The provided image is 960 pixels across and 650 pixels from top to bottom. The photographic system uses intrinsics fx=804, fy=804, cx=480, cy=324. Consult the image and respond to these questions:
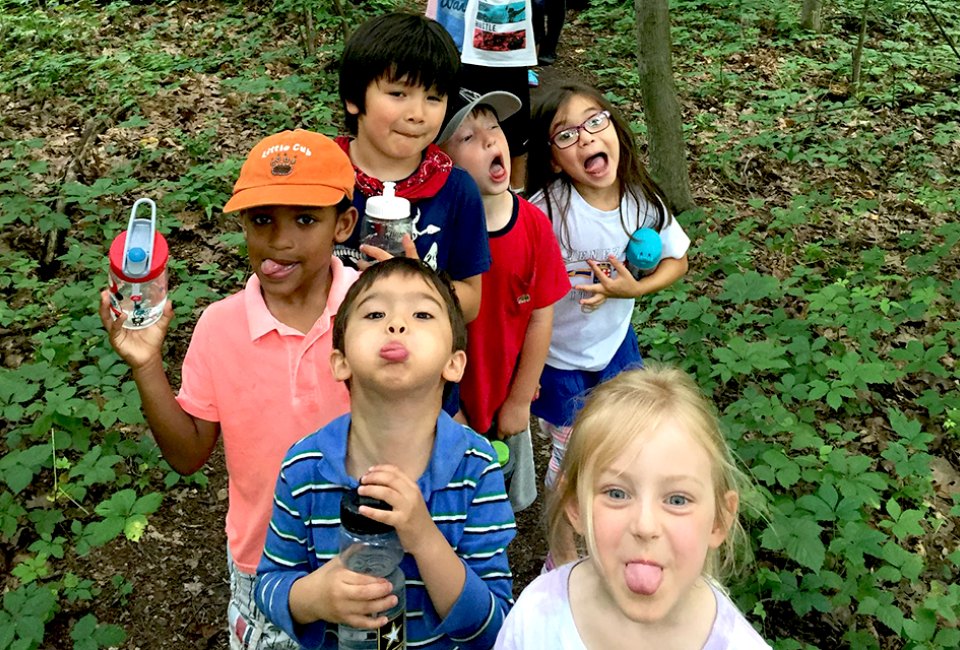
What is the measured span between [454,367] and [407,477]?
0.99 ft

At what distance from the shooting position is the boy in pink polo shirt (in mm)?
2012

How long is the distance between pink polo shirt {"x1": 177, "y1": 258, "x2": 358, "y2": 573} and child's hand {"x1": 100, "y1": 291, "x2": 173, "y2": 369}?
110 mm

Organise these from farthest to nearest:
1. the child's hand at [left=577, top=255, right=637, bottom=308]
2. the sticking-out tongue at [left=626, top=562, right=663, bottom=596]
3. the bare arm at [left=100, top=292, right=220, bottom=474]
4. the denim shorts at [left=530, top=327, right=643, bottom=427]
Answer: the denim shorts at [left=530, top=327, right=643, bottom=427] → the child's hand at [left=577, top=255, right=637, bottom=308] → the bare arm at [left=100, top=292, right=220, bottom=474] → the sticking-out tongue at [left=626, top=562, right=663, bottom=596]

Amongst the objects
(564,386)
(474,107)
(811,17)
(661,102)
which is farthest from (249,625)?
(811,17)

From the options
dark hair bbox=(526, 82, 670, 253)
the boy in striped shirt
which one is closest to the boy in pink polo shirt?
the boy in striped shirt

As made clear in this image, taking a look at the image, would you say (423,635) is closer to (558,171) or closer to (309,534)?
(309,534)

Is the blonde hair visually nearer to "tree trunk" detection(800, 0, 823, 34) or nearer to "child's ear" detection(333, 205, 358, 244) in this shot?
"child's ear" detection(333, 205, 358, 244)

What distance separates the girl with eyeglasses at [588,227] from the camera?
296 centimetres

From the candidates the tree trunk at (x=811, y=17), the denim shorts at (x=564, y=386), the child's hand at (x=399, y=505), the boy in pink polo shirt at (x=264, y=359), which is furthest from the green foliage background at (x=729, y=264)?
the child's hand at (x=399, y=505)

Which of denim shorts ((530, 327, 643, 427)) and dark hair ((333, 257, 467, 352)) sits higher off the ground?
dark hair ((333, 257, 467, 352))

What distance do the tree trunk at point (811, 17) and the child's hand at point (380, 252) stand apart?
9.00 m

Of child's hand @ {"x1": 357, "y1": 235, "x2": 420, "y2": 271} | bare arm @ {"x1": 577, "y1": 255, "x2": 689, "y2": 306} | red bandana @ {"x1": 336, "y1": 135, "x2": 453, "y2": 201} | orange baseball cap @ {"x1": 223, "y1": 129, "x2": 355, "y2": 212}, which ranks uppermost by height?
orange baseball cap @ {"x1": 223, "y1": 129, "x2": 355, "y2": 212}

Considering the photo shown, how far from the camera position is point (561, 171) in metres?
3.06

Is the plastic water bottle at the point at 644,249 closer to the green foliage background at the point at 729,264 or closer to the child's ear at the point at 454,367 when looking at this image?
the green foliage background at the point at 729,264
